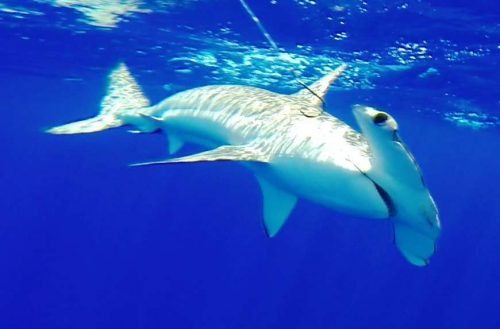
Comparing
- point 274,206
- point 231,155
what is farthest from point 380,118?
point 274,206

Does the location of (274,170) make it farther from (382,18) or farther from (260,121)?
(382,18)

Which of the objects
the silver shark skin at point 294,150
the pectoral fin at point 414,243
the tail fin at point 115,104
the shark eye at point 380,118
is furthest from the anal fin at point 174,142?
the shark eye at point 380,118

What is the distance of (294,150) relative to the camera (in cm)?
520

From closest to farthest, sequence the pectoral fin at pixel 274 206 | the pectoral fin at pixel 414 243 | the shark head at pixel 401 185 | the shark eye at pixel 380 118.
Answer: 1. the shark eye at pixel 380 118
2. the shark head at pixel 401 185
3. the pectoral fin at pixel 414 243
4. the pectoral fin at pixel 274 206

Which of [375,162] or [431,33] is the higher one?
[375,162]

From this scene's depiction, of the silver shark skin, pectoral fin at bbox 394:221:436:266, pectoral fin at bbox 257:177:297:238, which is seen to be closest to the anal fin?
the silver shark skin

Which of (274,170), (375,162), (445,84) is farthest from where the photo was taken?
(445,84)

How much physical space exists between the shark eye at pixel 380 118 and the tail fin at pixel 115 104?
18.2 ft

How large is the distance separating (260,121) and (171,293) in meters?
32.9

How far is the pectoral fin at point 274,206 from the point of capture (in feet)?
20.0

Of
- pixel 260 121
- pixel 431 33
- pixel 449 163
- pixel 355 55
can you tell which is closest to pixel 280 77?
pixel 355 55

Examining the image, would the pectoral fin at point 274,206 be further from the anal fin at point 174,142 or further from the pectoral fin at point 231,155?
the anal fin at point 174,142

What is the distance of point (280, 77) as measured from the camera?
23.0m

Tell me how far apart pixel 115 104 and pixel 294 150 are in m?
5.19
